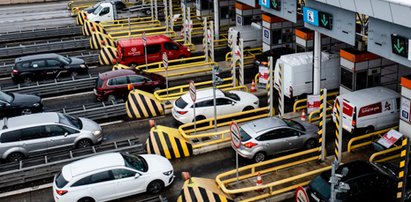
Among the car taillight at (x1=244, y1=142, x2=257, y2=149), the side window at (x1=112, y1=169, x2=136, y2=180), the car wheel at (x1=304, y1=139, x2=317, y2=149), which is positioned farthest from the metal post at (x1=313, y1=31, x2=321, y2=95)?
the side window at (x1=112, y1=169, x2=136, y2=180)

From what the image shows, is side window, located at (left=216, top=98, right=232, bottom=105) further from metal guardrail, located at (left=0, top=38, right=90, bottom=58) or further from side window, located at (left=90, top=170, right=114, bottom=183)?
metal guardrail, located at (left=0, top=38, right=90, bottom=58)

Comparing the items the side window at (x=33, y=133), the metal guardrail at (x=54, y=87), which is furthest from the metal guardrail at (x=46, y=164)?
the metal guardrail at (x=54, y=87)

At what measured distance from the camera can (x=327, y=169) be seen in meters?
17.8

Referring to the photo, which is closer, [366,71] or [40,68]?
[366,71]

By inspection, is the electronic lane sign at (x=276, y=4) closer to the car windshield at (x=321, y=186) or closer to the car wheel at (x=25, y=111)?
the car windshield at (x=321, y=186)

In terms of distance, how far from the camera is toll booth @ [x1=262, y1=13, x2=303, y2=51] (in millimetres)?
30141

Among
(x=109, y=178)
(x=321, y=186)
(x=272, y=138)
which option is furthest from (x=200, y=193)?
(x=272, y=138)

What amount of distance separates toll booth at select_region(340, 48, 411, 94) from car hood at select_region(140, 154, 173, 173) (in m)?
9.46

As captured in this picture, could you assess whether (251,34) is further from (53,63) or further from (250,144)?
(250,144)

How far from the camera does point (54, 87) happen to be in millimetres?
27469

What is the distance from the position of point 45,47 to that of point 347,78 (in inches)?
834

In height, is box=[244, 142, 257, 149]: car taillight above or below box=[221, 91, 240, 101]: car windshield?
below

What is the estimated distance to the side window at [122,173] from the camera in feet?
55.5

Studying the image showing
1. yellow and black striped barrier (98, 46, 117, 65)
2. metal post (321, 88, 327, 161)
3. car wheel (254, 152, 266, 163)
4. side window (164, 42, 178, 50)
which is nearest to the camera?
metal post (321, 88, 327, 161)
